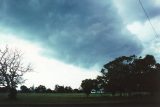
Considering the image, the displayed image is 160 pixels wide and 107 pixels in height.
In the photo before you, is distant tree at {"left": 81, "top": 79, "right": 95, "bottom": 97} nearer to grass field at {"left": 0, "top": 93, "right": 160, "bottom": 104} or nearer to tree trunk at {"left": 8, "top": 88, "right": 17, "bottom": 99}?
grass field at {"left": 0, "top": 93, "right": 160, "bottom": 104}

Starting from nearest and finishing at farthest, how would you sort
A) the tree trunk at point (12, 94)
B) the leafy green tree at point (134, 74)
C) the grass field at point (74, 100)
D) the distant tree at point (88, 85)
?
1. the grass field at point (74, 100)
2. the tree trunk at point (12, 94)
3. the leafy green tree at point (134, 74)
4. the distant tree at point (88, 85)

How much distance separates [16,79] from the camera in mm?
67312

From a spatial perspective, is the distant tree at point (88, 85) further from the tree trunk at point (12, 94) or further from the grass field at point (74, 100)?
the tree trunk at point (12, 94)

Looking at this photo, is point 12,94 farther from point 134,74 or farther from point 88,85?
point 88,85

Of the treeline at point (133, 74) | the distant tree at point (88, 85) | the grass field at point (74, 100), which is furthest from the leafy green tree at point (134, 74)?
the distant tree at point (88, 85)

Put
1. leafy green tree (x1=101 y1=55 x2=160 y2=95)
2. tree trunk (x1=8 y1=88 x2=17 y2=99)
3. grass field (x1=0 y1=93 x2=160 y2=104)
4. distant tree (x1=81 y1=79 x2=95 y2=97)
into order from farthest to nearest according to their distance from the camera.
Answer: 1. distant tree (x1=81 y1=79 x2=95 y2=97)
2. leafy green tree (x1=101 y1=55 x2=160 y2=95)
3. tree trunk (x1=8 y1=88 x2=17 y2=99)
4. grass field (x1=0 y1=93 x2=160 y2=104)

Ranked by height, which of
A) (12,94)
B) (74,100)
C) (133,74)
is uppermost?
(133,74)

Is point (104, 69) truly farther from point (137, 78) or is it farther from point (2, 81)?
point (2, 81)

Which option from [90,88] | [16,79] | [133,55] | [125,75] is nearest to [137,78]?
[125,75]

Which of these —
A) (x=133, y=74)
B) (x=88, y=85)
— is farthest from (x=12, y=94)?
(x=88, y=85)

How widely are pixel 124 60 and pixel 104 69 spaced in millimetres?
7865

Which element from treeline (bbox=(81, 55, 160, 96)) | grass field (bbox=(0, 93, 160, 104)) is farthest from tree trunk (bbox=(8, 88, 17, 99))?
treeline (bbox=(81, 55, 160, 96))

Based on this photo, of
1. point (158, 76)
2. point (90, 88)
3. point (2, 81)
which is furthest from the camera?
point (90, 88)

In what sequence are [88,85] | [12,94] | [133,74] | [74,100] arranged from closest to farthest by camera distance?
[74,100] → [12,94] → [133,74] → [88,85]
